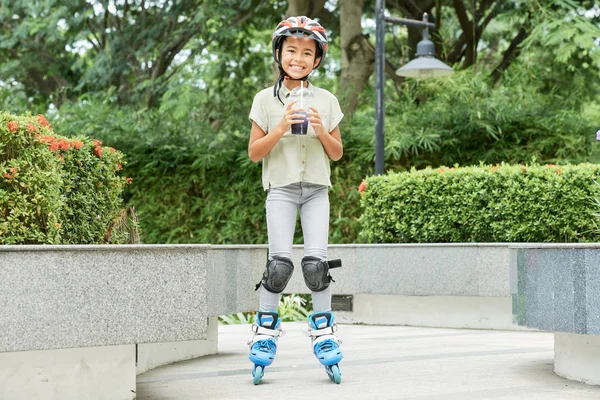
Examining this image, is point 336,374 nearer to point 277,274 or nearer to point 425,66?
point 277,274

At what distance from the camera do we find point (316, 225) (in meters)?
4.98

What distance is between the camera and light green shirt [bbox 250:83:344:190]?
493 centimetres

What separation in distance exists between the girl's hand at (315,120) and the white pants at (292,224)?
0.35 m

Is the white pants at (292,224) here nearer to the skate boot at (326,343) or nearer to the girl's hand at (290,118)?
the skate boot at (326,343)

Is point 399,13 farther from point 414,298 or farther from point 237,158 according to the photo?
point 414,298

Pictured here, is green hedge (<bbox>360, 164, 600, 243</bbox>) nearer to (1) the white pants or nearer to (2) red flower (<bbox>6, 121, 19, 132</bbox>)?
A: (1) the white pants

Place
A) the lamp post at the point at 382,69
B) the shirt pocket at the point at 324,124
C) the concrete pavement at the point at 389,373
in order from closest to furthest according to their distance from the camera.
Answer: the concrete pavement at the point at 389,373
the shirt pocket at the point at 324,124
the lamp post at the point at 382,69

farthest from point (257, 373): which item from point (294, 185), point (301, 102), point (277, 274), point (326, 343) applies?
point (301, 102)

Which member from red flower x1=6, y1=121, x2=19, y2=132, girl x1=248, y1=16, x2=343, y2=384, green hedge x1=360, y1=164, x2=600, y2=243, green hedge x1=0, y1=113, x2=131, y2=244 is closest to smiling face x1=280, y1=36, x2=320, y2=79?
girl x1=248, y1=16, x2=343, y2=384

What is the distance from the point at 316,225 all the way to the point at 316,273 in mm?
316

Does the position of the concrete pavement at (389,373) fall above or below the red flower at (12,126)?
below

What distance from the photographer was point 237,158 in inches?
475

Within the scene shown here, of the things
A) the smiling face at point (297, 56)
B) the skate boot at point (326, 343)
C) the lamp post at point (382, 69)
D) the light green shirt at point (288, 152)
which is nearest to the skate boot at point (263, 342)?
the skate boot at point (326, 343)

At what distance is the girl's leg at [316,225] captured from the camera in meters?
4.96
